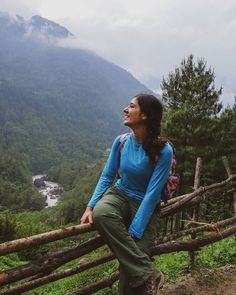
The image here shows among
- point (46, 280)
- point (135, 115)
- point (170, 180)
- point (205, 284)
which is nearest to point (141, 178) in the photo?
point (170, 180)

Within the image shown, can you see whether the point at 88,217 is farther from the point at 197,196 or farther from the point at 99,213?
the point at 197,196

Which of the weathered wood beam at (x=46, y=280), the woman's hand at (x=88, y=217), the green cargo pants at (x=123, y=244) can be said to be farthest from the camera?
the weathered wood beam at (x=46, y=280)

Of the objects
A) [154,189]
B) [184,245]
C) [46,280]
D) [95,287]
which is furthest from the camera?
[184,245]

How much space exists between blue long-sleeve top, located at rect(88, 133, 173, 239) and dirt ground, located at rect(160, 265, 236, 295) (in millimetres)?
2384

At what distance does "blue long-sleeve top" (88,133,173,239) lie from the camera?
3668 mm

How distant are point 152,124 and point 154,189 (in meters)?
0.59

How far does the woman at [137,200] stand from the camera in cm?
348

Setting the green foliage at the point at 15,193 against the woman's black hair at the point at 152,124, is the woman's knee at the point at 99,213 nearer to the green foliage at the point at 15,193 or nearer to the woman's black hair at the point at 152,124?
the woman's black hair at the point at 152,124

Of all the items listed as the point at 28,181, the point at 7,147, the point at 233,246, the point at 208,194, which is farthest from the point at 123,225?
the point at 7,147

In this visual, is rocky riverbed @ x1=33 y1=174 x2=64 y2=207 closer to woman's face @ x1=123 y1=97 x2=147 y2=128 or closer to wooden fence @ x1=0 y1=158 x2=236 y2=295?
wooden fence @ x1=0 y1=158 x2=236 y2=295

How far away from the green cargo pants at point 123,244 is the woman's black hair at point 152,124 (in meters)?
0.54

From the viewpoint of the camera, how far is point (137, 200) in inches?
150

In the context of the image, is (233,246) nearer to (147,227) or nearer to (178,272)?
(178,272)

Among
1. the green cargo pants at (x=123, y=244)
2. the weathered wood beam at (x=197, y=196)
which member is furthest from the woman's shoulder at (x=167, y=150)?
the weathered wood beam at (x=197, y=196)
